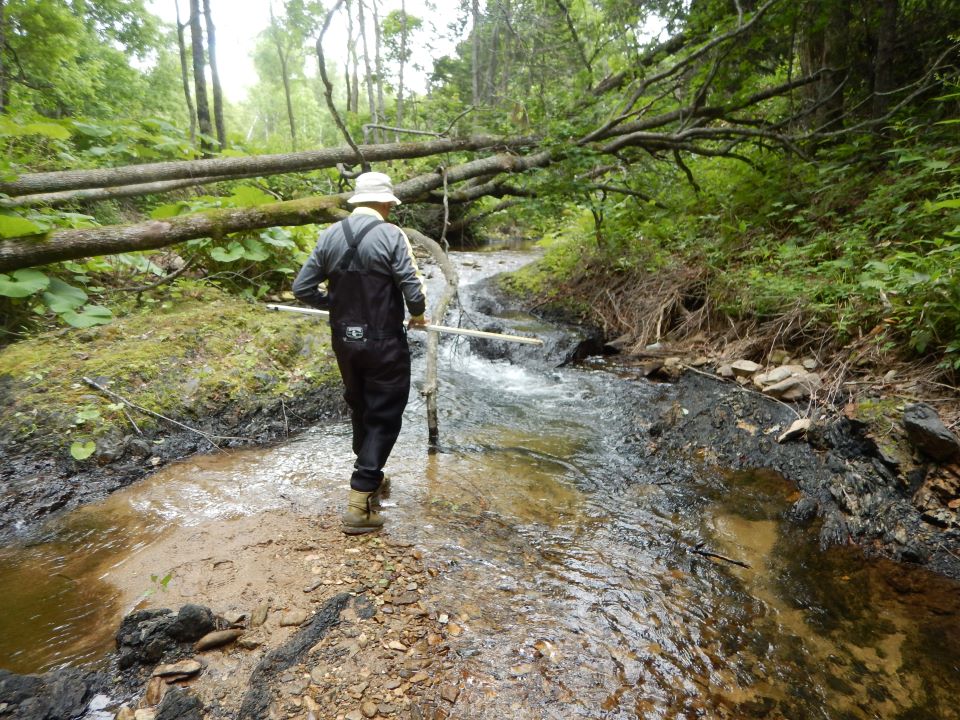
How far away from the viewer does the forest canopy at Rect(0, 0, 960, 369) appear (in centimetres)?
448

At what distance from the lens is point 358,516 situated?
2.99m

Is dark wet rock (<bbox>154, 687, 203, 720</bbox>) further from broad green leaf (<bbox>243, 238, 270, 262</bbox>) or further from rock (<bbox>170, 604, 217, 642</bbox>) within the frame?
broad green leaf (<bbox>243, 238, 270, 262</bbox>)

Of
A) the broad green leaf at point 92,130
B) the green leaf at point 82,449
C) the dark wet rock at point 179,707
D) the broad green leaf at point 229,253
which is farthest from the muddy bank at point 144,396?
the broad green leaf at point 92,130

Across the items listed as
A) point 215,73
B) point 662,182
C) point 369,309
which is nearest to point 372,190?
point 369,309

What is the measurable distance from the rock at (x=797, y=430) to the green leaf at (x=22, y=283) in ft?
23.2

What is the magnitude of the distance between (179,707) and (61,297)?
15.5 feet

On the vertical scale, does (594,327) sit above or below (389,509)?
above

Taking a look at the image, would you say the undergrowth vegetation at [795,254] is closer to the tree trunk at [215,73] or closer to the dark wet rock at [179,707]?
the dark wet rock at [179,707]

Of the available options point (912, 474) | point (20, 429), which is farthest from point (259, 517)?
point (912, 474)

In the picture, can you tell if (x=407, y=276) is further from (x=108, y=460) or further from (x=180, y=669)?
(x=108, y=460)

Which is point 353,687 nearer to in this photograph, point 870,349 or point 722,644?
point 722,644

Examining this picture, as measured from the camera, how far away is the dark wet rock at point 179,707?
67.7 inches

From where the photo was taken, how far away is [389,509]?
3314 mm

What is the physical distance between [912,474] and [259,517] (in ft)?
15.0
